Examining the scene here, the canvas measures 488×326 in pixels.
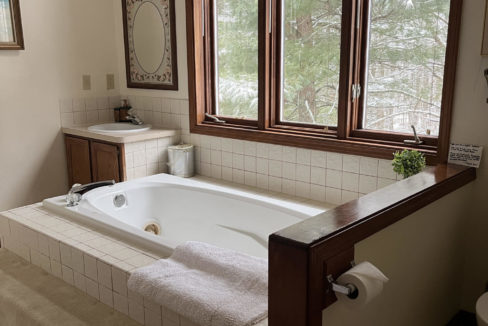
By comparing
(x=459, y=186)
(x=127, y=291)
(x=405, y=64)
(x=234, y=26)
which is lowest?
(x=127, y=291)

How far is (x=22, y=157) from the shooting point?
3.71m

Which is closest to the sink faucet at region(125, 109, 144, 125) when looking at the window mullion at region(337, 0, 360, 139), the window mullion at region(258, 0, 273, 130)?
A: the window mullion at region(258, 0, 273, 130)

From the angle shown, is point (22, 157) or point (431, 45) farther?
point (22, 157)

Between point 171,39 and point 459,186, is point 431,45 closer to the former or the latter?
point 459,186

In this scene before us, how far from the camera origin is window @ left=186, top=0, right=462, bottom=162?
2555 millimetres

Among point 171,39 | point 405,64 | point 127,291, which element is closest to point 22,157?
point 171,39

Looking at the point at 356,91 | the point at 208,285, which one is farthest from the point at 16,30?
the point at 208,285

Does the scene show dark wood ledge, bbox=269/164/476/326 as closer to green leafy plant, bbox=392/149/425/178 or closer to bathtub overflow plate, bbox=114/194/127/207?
green leafy plant, bbox=392/149/425/178

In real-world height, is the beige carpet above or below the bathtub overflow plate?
below

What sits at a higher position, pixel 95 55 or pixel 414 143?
pixel 95 55

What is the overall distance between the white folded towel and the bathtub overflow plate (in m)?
1.18

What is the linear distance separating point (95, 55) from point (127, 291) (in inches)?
106

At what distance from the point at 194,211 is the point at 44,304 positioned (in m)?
1.32

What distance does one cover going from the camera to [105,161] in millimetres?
3578
